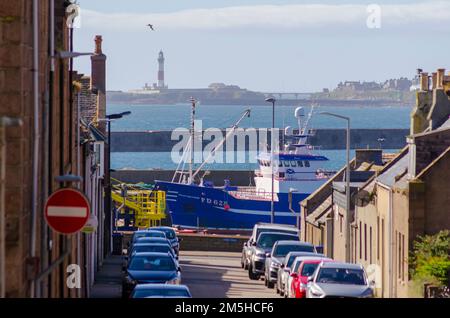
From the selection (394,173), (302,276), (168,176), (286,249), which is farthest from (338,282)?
(168,176)

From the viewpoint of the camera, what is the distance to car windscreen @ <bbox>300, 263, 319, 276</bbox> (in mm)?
35562

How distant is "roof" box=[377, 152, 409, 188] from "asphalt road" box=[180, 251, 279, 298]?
5307 mm

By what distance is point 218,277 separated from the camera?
50.7 m

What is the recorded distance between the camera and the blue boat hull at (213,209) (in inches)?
3935

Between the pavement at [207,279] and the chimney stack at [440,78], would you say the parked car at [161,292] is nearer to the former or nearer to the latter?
the pavement at [207,279]

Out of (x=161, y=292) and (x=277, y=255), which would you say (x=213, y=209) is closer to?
(x=277, y=255)

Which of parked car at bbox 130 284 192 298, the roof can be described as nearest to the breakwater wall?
the roof

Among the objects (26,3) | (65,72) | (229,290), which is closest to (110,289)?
(229,290)

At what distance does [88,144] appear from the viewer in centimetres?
4394

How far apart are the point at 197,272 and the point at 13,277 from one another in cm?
3214

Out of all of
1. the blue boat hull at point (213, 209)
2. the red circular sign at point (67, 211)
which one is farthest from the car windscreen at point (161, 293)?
the blue boat hull at point (213, 209)

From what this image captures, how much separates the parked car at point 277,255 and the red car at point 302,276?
737 cm

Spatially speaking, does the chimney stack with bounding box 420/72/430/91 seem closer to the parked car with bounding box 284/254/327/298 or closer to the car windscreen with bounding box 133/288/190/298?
the parked car with bounding box 284/254/327/298
